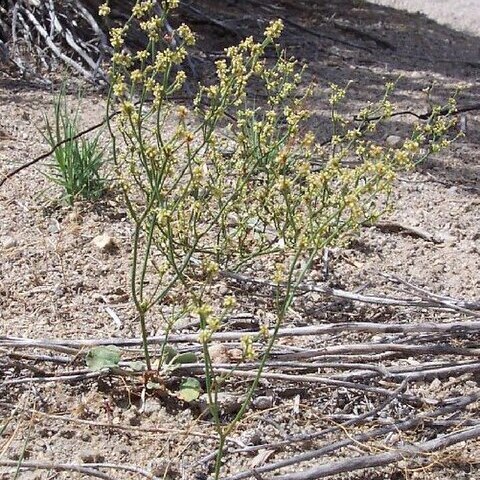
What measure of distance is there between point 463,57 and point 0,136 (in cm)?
383

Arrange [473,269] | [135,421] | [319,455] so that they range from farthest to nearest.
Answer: [473,269], [135,421], [319,455]

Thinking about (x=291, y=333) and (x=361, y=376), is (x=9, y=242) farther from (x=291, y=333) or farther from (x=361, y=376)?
(x=361, y=376)

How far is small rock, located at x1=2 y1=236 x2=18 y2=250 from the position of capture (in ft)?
9.29

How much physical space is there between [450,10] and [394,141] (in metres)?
4.94

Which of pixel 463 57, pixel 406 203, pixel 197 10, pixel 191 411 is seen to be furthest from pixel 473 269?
pixel 463 57

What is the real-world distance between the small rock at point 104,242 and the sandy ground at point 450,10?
565cm

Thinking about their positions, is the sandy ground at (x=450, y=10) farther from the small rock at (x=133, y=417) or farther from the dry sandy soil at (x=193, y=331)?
the small rock at (x=133, y=417)

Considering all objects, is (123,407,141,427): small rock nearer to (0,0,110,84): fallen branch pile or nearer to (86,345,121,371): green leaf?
(86,345,121,371): green leaf

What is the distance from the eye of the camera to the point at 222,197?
9.69 ft

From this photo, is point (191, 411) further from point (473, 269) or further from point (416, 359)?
point (473, 269)

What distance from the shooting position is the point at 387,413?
2168 millimetres

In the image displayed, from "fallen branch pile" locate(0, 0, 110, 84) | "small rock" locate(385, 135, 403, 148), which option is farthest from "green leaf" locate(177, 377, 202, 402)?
"fallen branch pile" locate(0, 0, 110, 84)

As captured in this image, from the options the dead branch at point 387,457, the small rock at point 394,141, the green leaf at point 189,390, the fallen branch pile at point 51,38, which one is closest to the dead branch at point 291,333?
the green leaf at point 189,390

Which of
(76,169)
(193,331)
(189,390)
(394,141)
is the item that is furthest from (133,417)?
(394,141)
